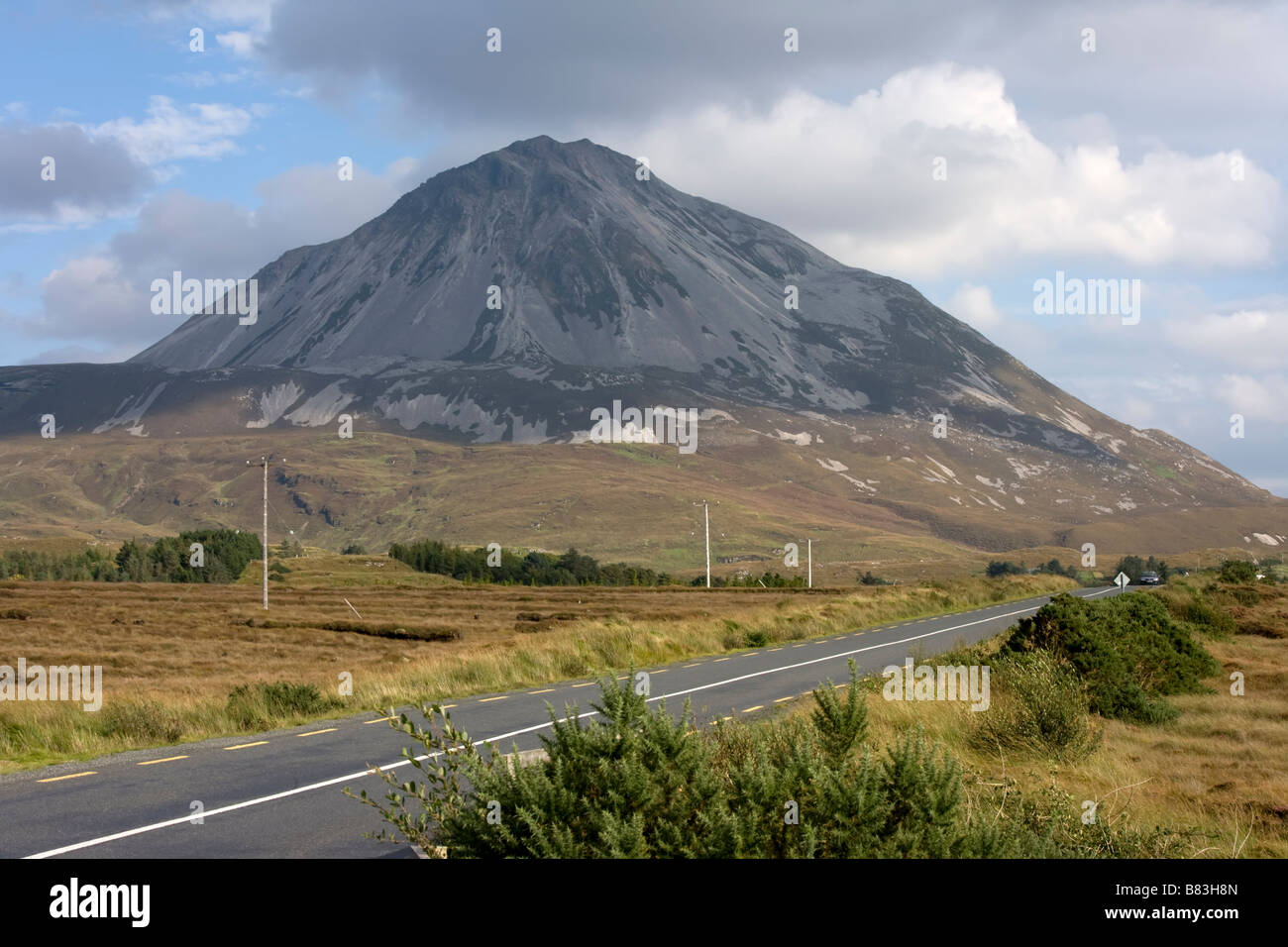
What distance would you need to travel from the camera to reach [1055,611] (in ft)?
64.6

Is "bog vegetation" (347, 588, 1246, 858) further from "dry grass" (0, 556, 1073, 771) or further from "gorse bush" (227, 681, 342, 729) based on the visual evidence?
"gorse bush" (227, 681, 342, 729)

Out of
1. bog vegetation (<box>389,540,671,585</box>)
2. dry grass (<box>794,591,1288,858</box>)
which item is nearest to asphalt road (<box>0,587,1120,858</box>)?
dry grass (<box>794,591,1288,858</box>)

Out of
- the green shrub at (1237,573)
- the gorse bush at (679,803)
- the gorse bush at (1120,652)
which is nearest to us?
the gorse bush at (679,803)

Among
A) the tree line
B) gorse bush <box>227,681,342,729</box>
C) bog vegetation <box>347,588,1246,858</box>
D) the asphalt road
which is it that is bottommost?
the tree line

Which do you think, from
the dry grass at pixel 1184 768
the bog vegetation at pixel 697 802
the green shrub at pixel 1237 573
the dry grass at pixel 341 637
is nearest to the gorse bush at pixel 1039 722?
the dry grass at pixel 1184 768

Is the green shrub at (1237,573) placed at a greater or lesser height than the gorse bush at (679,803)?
lesser

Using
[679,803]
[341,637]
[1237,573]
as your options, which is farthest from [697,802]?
[1237,573]

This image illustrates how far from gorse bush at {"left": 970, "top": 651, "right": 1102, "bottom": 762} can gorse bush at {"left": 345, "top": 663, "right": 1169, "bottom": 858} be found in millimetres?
6839

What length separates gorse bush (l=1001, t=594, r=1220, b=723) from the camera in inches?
684

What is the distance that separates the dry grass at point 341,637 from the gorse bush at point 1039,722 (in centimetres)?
708

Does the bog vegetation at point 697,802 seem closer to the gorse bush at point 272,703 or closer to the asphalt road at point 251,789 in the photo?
the asphalt road at point 251,789

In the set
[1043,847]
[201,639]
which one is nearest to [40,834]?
[1043,847]

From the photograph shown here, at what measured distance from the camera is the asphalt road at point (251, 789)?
889 centimetres
